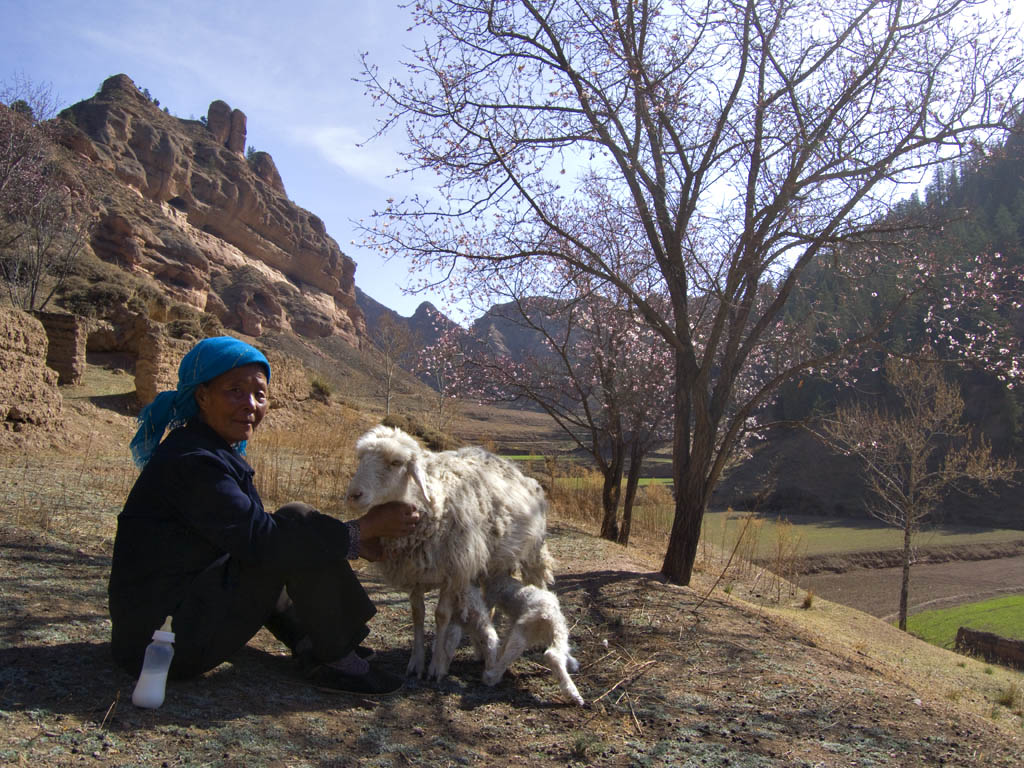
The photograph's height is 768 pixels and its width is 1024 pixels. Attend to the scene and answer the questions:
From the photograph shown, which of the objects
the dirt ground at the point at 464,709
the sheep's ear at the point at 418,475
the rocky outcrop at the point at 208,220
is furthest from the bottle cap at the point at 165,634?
the rocky outcrop at the point at 208,220

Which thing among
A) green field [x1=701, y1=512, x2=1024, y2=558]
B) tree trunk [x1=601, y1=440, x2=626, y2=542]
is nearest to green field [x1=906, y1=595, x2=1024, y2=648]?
green field [x1=701, y1=512, x2=1024, y2=558]

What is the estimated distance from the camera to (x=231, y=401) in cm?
304

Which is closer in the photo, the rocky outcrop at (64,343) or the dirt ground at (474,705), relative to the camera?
Result: the dirt ground at (474,705)

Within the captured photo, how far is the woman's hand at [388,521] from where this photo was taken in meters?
3.46

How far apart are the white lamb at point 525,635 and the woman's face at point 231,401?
158 centimetres

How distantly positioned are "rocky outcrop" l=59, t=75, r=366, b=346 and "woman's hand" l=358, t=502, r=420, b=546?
48.7m

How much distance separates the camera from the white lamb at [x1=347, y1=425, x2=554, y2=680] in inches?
140

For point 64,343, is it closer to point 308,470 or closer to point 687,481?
point 308,470

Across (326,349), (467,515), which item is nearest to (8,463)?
(467,515)

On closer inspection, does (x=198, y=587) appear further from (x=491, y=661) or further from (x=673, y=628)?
(x=673, y=628)

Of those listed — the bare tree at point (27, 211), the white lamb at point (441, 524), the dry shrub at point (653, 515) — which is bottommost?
the dry shrub at point (653, 515)

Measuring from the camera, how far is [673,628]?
5.17m

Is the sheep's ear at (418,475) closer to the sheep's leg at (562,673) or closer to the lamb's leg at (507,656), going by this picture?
the lamb's leg at (507,656)

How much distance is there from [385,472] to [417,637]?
37.9 inches
